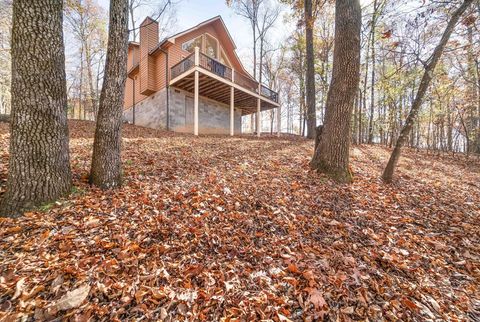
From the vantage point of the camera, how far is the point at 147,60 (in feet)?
42.4

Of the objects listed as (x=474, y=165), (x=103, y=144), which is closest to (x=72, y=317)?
(x=103, y=144)

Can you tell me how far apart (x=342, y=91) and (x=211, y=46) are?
39.8ft

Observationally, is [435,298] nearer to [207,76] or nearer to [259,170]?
[259,170]

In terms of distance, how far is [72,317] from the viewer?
1559 mm

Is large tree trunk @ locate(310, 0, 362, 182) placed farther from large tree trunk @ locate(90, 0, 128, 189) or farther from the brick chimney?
the brick chimney

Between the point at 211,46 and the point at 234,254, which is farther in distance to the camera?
the point at 211,46

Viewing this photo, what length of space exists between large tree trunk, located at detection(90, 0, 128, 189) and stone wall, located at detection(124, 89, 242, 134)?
30.9 ft

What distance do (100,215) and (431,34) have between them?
8.17 m

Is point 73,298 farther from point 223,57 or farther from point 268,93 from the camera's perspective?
point 223,57

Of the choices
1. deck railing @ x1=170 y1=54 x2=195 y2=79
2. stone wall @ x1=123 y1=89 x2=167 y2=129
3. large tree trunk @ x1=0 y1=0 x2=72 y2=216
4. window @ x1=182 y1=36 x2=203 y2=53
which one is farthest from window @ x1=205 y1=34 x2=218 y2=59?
large tree trunk @ x1=0 y1=0 x2=72 y2=216

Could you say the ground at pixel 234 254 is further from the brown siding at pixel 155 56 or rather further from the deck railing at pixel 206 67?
the brown siding at pixel 155 56

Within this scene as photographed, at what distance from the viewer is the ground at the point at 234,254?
1.74m

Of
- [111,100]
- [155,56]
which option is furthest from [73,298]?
[155,56]

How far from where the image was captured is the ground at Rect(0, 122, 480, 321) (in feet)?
5.70
